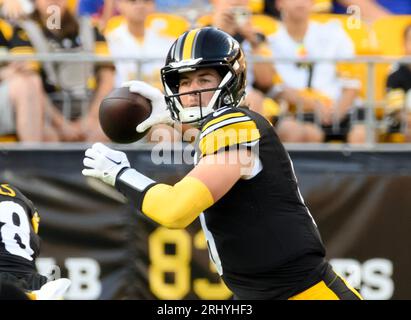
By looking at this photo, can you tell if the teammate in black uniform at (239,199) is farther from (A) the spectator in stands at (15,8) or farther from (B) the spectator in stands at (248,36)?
(A) the spectator in stands at (15,8)

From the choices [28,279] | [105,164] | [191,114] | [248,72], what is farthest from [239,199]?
[248,72]

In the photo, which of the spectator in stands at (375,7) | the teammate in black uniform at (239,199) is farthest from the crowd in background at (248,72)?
the teammate in black uniform at (239,199)

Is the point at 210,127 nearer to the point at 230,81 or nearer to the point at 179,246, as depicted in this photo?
the point at 230,81

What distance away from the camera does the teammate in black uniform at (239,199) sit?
157 inches

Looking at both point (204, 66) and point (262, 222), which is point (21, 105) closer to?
point (204, 66)

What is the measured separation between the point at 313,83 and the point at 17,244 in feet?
11.4

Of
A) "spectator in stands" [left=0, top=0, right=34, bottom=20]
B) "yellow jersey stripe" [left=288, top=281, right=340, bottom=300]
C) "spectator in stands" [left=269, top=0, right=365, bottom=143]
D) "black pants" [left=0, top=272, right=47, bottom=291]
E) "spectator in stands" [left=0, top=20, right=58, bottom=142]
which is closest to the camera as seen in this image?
"yellow jersey stripe" [left=288, top=281, right=340, bottom=300]

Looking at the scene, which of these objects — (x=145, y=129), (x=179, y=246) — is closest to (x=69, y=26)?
(x=179, y=246)

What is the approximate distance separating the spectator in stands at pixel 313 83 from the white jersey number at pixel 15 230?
297 cm

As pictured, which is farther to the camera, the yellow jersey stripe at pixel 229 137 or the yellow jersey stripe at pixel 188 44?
the yellow jersey stripe at pixel 188 44

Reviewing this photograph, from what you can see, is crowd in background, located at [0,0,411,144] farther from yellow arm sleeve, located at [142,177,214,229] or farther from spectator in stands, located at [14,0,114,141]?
yellow arm sleeve, located at [142,177,214,229]

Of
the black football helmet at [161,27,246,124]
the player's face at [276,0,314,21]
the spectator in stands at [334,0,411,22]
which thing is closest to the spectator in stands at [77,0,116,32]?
the player's face at [276,0,314,21]

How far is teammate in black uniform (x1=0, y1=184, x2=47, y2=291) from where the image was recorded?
14.8 feet

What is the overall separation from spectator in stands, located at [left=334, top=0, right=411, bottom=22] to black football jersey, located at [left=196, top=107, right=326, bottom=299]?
4.32 m
